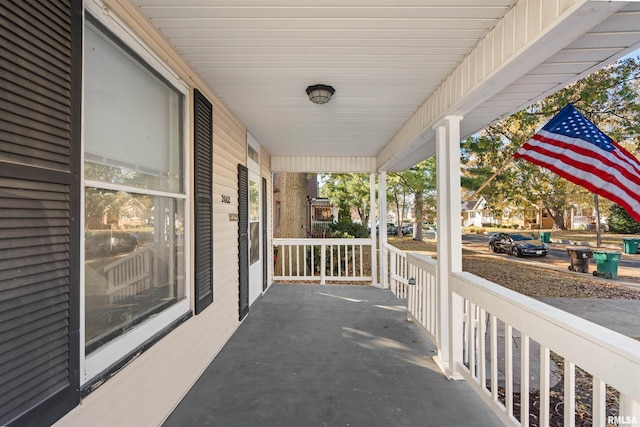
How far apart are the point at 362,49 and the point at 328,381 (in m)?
2.64

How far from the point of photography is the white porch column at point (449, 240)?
267cm

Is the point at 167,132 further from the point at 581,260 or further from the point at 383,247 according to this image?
the point at 581,260

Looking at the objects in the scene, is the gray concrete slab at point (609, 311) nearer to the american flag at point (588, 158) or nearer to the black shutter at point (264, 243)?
the american flag at point (588, 158)

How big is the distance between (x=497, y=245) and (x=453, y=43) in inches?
581

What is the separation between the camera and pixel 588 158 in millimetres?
2109

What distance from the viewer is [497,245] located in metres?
14.6

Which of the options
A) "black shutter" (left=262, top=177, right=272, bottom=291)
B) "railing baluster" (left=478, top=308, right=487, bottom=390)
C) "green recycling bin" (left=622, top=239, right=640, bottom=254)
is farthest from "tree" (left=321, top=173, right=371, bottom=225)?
"railing baluster" (left=478, top=308, right=487, bottom=390)

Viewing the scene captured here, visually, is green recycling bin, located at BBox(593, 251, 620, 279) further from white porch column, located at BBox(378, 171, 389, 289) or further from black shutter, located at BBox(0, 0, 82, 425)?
black shutter, located at BBox(0, 0, 82, 425)

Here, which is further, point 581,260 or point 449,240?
point 581,260

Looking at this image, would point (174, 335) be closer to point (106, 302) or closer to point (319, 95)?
point (106, 302)

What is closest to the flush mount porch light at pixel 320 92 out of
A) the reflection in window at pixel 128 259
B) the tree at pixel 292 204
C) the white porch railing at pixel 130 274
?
the reflection in window at pixel 128 259

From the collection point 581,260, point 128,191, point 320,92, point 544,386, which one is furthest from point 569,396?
point 581,260

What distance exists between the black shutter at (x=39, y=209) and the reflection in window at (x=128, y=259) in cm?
23

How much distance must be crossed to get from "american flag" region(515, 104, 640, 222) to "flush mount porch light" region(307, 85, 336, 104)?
1747 millimetres
